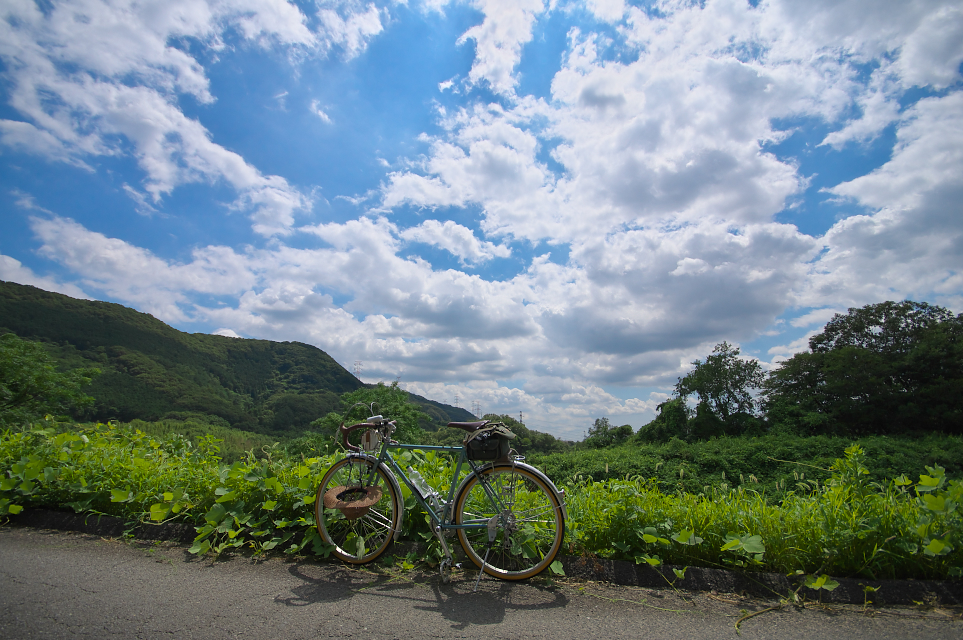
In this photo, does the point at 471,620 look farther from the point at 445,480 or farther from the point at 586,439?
the point at 586,439

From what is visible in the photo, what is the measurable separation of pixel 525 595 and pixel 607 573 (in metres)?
0.56

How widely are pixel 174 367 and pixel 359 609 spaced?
415ft

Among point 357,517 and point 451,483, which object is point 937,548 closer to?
point 451,483

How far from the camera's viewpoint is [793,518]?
9.72 feet

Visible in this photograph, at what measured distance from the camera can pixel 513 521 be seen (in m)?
3.05

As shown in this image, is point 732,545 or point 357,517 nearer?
point 732,545

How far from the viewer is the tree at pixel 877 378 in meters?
34.5

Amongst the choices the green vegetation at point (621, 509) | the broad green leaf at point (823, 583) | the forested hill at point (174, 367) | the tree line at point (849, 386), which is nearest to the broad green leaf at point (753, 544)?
the green vegetation at point (621, 509)

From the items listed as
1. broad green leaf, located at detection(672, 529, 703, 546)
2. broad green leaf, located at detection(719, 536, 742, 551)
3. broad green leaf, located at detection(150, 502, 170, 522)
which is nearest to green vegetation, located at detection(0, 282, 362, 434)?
broad green leaf, located at detection(150, 502, 170, 522)

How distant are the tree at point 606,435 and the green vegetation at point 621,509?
Answer: 5789 centimetres

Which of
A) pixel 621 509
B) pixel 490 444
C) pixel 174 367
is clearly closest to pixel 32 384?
pixel 490 444

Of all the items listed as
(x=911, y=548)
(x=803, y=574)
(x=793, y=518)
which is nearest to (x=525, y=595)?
(x=803, y=574)

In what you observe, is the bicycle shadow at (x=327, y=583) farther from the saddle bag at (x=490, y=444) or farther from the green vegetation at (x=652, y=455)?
the saddle bag at (x=490, y=444)

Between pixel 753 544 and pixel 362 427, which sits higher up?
pixel 362 427
